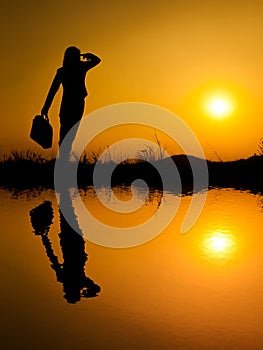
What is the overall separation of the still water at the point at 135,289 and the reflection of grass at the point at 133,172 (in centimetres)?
480

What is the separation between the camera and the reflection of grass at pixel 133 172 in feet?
36.7

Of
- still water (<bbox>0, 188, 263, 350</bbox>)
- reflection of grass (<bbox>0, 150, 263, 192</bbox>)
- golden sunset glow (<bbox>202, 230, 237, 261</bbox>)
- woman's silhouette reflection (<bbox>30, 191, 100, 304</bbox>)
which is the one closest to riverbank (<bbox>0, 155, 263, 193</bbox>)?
reflection of grass (<bbox>0, 150, 263, 192</bbox>)

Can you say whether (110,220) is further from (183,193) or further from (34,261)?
(183,193)

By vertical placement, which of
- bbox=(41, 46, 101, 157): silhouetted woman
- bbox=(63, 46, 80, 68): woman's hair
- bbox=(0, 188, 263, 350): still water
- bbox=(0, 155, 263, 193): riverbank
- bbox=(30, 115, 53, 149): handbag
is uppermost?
bbox=(63, 46, 80, 68): woman's hair

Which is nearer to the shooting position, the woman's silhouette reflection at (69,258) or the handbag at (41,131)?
the woman's silhouette reflection at (69,258)

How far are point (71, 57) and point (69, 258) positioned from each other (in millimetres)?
7699

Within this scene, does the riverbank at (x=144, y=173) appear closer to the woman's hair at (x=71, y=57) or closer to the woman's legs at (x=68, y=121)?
the woman's legs at (x=68, y=121)

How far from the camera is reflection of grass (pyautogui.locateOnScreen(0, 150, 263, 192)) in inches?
441

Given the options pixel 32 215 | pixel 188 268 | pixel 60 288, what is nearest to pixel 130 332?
pixel 60 288

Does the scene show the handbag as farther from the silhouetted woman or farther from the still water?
the still water

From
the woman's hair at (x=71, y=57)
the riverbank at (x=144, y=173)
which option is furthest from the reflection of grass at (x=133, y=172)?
the woman's hair at (x=71, y=57)

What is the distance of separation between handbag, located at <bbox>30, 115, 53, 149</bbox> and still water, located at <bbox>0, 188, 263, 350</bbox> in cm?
521

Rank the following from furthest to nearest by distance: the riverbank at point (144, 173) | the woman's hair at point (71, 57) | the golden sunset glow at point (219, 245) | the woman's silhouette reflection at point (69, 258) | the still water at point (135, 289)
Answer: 1. the woman's hair at point (71, 57)
2. the riverbank at point (144, 173)
3. the golden sunset glow at point (219, 245)
4. the woman's silhouette reflection at point (69, 258)
5. the still water at point (135, 289)

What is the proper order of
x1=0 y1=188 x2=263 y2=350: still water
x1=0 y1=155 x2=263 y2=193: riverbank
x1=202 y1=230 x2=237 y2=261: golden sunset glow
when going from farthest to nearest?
x1=0 y1=155 x2=263 y2=193: riverbank, x1=202 y1=230 x2=237 y2=261: golden sunset glow, x1=0 y1=188 x2=263 y2=350: still water
